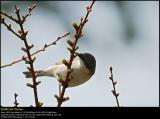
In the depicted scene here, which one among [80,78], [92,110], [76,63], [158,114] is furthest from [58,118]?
[76,63]

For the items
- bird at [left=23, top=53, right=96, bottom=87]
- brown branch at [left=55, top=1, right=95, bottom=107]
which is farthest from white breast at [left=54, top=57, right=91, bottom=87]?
brown branch at [left=55, top=1, right=95, bottom=107]

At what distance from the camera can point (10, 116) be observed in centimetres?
287

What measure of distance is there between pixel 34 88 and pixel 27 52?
23 cm

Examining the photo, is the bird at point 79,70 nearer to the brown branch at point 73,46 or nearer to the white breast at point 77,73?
the white breast at point 77,73

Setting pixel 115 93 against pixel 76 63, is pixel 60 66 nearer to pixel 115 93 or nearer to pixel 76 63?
pixel 76 63

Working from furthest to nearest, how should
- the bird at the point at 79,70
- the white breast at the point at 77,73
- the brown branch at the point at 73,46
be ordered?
the bird at the point at 79,70 < the white breast at the point at 77,73 < the brown branch at the point at 73,46

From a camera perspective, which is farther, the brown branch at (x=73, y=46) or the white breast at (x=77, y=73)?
the white breast at (x=77, y=73)

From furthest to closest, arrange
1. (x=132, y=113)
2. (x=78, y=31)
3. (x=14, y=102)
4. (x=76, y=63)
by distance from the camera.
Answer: (x=76, y=63) < (x=14, y=102) < (x=132, y=113) < (x=78, y=31)

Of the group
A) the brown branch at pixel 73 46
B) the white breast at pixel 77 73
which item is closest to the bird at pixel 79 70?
the white breast at pixel 77 73

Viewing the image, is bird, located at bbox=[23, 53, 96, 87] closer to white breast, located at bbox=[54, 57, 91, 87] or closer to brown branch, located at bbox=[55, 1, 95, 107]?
white breast, located at bbox=[54, 57, 91, 87]

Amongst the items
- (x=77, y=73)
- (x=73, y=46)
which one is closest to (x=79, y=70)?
(x=77, y=73)

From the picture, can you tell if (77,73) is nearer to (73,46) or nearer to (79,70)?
(79,70)

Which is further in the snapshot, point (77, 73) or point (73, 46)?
point (77, 73)

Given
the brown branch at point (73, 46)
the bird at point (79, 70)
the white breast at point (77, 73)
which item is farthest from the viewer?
the bird at point (79, 70)
